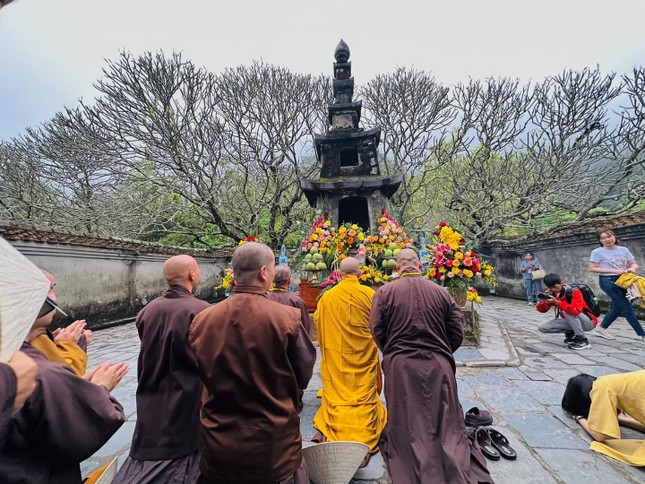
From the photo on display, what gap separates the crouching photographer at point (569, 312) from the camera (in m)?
5.03

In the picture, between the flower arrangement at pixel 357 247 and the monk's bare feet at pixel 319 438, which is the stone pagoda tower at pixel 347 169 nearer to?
the flower arrangement at pixel 357 247

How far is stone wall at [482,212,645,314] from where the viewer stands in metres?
7.89

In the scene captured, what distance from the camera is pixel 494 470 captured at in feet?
7.54

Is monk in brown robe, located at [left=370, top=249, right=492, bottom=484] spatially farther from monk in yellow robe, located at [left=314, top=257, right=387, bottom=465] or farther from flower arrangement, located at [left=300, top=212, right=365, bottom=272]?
flower arrangement, located at [left=300, top=212, right=365, bottom=272]

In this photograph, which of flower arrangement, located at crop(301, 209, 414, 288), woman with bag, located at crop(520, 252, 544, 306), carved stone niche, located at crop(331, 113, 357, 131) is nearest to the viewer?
Answer: flower arrangement, located at crop(301, 209, 414, 288)

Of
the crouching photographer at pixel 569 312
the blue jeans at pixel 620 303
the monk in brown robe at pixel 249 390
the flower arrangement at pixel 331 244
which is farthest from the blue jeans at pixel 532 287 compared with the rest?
the monk in brown robe at pixel 249 390

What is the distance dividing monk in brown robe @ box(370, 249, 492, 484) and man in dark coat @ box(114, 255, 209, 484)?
1.52m

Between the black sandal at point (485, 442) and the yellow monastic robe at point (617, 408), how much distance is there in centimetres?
86

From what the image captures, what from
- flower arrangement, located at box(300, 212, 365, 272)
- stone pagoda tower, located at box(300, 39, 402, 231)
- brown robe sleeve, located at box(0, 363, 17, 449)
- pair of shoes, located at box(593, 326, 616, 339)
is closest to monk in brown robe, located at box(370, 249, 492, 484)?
brown robe sleeve, located at box(0, 363, 17, 449)

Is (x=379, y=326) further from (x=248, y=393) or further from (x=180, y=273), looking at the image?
(x=180, y=273)

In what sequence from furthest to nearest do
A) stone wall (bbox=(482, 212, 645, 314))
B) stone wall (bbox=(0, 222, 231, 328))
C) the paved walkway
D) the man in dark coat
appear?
stone wall (bbox=(482, 212, 645, 314)) < stone wall (bbox=(0, 222, 231, 328)) < the paved walkway < the man in dark coat

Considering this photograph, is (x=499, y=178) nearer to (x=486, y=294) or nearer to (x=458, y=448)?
(x=486, y=294)

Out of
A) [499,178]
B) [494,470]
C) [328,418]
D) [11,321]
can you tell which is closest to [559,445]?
[494,470]

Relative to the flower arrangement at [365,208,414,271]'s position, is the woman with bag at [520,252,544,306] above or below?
below
